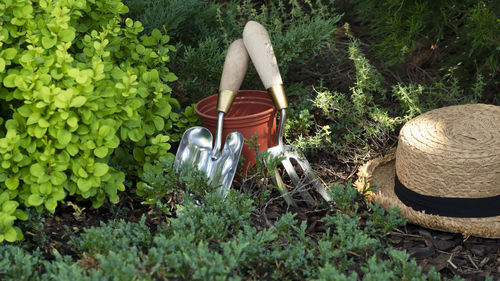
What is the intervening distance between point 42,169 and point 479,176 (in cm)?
167

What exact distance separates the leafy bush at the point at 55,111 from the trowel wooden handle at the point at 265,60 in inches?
22.4

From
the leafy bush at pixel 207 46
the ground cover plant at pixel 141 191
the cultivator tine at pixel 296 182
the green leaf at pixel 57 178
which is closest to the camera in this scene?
the ground cover plant at pixel 141 191

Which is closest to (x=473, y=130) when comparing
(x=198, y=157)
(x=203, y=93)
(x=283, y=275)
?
(x=283, y=275)

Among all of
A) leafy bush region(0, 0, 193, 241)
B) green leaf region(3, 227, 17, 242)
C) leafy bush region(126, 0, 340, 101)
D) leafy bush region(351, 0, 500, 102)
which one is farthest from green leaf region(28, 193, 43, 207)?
leafy bush region(351, 0, 500, 102)

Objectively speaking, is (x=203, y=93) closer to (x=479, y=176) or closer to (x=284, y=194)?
(x=284, y=194)

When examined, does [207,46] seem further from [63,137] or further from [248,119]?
[63,137]

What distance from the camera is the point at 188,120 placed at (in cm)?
267

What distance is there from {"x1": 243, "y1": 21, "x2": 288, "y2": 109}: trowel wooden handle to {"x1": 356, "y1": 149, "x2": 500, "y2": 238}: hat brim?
1.74 feet

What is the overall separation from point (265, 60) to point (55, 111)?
99 centimetres

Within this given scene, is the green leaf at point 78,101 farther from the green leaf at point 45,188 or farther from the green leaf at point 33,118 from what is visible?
the green leaf at point 45,188

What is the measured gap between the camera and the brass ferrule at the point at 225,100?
8.28 ft

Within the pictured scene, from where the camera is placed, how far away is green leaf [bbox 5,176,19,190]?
6.53 feet

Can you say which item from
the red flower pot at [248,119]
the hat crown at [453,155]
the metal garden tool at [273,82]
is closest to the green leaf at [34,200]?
the red flower pot at [248,119]

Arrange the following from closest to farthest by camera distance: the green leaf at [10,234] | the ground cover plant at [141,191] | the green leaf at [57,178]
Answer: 1. the ground cover plant at [141,191]
2. the green leaf at [10,234]
3. the green leaf at [57,178]
